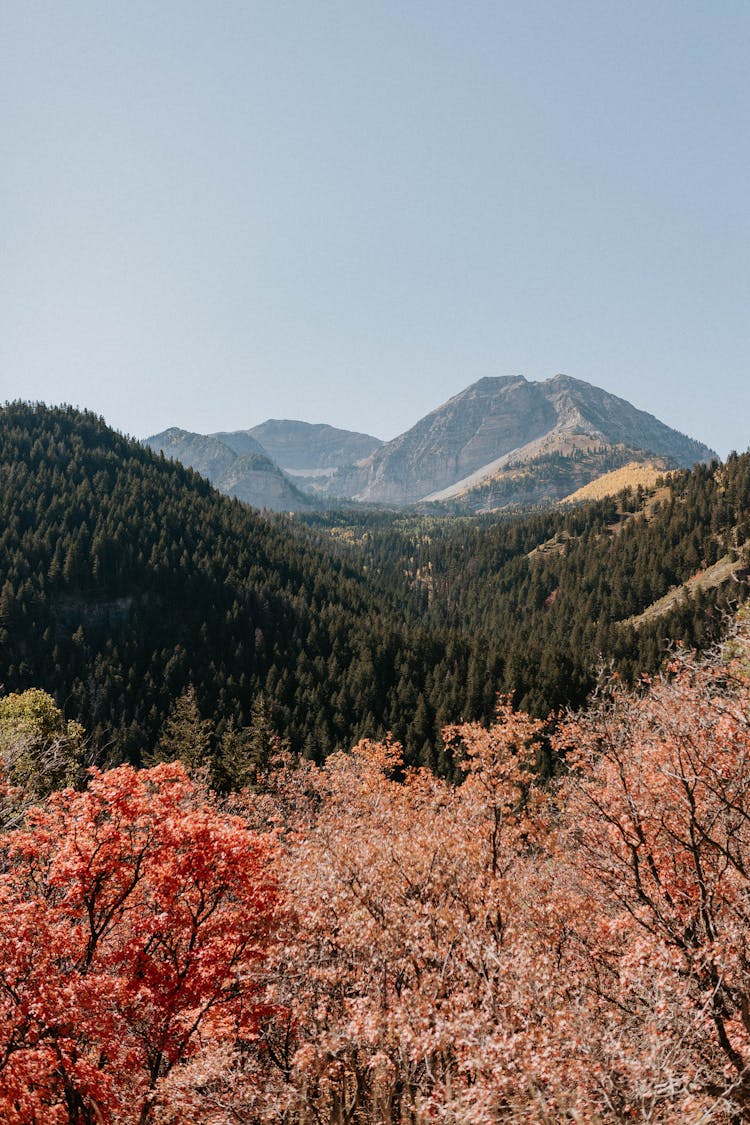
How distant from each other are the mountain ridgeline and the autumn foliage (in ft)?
231

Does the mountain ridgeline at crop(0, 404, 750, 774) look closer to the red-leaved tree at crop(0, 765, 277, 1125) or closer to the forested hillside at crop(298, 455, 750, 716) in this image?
the forested hillside at crop(298, 455, 750, 716)

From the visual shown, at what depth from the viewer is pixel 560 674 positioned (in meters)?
108

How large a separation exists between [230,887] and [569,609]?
177m

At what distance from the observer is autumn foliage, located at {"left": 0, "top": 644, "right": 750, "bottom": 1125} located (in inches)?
448

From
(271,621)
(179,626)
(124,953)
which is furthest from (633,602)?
(124,953)

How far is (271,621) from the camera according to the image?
150 metres

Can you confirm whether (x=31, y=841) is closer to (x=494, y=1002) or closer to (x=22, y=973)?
(x=22, y=973)

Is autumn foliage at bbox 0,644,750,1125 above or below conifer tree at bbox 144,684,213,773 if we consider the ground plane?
above

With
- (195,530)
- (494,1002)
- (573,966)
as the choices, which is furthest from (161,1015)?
(195,530)

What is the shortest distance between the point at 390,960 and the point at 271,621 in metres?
138

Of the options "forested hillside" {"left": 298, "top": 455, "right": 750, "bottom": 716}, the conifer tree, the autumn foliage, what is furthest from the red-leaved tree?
"forested hillside" {"left": 298, "top": 455, "right": 750, "bottom": 716}

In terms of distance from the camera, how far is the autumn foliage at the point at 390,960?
448 inches

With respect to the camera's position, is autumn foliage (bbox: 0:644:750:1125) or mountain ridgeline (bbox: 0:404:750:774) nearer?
autumn foliage (bbox: 0:644:750:1125)

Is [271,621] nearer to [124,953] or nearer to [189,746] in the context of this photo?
[189,746]
